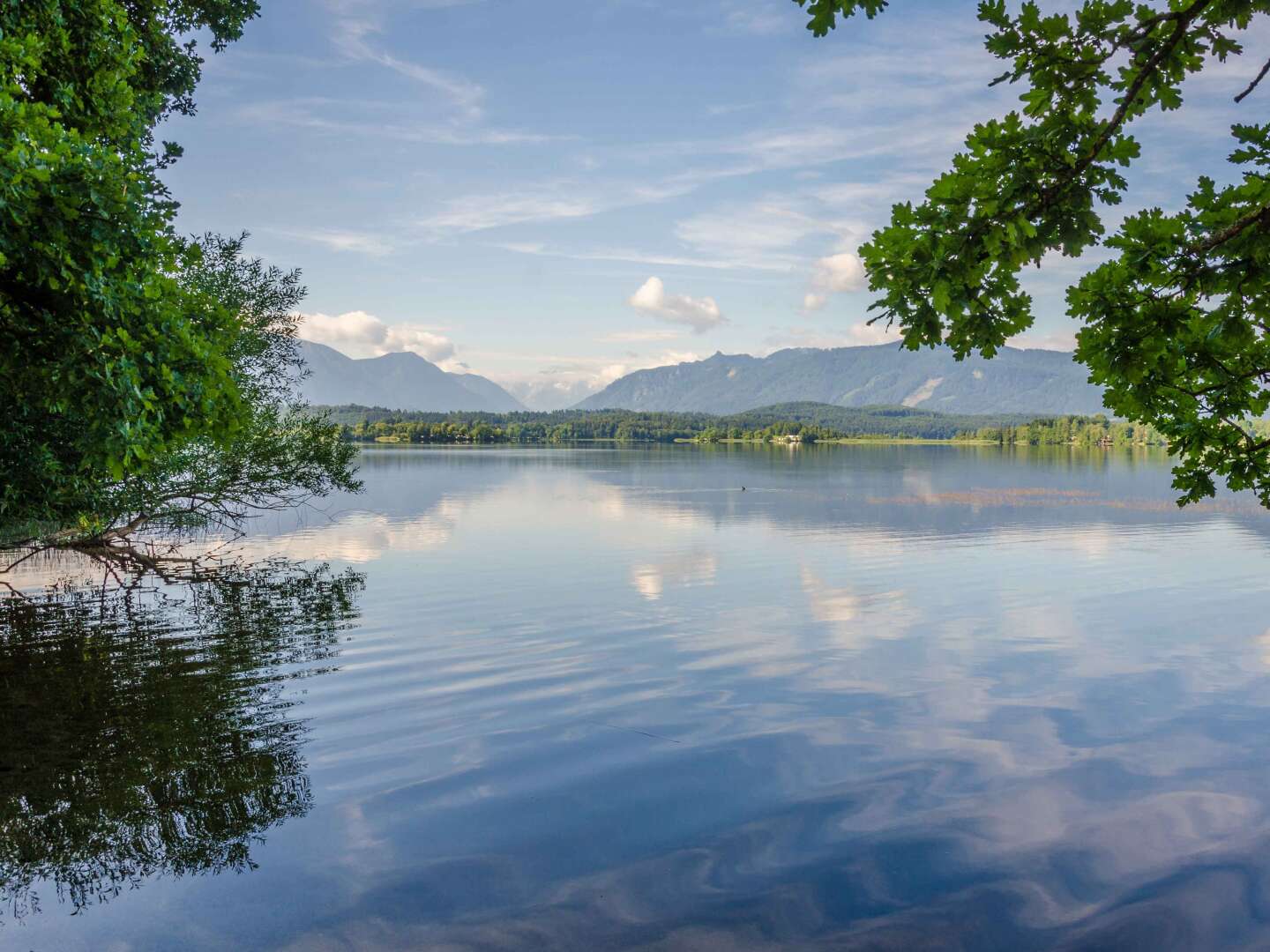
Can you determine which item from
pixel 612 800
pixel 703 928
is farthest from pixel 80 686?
pixel 703 928

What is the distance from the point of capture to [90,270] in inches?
467

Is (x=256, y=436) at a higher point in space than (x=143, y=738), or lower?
higher

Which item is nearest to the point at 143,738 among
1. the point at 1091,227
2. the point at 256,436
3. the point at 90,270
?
the point at 90,270

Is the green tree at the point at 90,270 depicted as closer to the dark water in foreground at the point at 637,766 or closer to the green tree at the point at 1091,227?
the dark water in foreground at the point at 637,766

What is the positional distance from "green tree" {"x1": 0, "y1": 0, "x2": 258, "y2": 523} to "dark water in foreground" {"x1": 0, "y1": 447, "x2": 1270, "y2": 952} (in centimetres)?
515

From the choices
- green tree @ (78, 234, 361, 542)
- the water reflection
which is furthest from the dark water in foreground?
green tree @ (78, 234, 361, 542)

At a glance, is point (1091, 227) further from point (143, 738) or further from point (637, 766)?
point (143, 738)

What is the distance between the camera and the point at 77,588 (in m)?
29.5

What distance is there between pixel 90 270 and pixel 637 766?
10624 millimetres

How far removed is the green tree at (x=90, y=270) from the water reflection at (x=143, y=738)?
4629 mm

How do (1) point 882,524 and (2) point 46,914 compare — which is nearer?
(2) point 46,914

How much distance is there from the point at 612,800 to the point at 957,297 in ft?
27.1

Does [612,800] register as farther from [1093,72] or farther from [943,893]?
[1093,72]

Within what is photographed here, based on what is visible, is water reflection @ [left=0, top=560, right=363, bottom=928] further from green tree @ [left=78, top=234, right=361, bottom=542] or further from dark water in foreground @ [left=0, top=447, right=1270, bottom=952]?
green tree @ [left=78, top=234, right=361, bottom=542]
